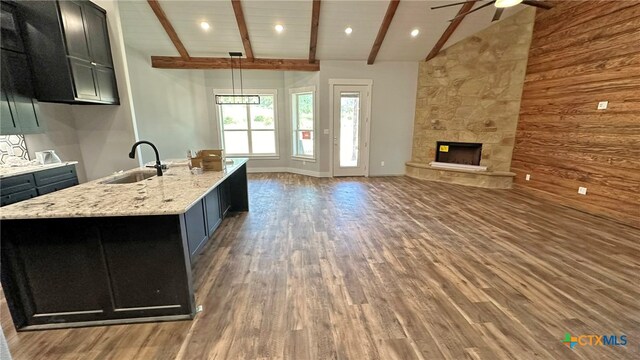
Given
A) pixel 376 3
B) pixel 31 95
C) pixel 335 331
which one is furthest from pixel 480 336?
pixel 31 95

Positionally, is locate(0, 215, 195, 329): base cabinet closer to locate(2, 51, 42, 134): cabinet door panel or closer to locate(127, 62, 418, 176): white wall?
locate(2, 51, 42, 134): cabinet door panel

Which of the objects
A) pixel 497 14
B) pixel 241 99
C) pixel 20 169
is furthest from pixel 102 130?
pixel 497 14

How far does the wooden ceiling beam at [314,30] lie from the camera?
14.5ft

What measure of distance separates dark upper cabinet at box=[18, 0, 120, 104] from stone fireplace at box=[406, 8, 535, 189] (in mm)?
6319

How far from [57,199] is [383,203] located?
4.09 metres

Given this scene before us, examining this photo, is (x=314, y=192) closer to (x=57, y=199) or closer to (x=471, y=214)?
(x=471, y=214)

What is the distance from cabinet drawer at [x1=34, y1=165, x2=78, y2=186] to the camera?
3.09 metres

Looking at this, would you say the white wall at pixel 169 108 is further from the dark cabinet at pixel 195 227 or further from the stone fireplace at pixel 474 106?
the stone fireplace at pixel 474 106

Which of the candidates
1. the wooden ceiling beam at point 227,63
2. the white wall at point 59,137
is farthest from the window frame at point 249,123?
the white wall at point 59,137

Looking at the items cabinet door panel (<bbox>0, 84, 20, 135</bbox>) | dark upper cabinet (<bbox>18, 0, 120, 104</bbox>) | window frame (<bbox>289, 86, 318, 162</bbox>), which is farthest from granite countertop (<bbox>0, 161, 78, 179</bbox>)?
window frame (<bbox>289, 86, 318, 162</bbox>)

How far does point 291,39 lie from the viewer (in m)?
5.27

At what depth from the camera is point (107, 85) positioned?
146 inches

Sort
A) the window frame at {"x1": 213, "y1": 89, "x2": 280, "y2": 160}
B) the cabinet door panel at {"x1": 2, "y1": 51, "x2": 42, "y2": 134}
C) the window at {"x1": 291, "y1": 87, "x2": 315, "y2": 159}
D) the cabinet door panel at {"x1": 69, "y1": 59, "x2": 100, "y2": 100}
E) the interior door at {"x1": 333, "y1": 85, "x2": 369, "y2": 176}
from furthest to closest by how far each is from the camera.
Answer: the window frame at {"x1": 213, "y1": 89, "x2": 280, "y2": 160} → the window at {"x1": 291, "y1": 87, "x2": 315, "y2": 159} → the interior door at {"x1": 333, "y1": 85, "x2": 369, "y2": 176} → the cabinet door panel at {"x1": 69, "y1": 59, "x2": 100, "y2": 100} → the cabinet door panel at {"x1": 2, "y1": 51, "x2": 42, "y2": 134}

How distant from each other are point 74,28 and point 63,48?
32 centimetres
